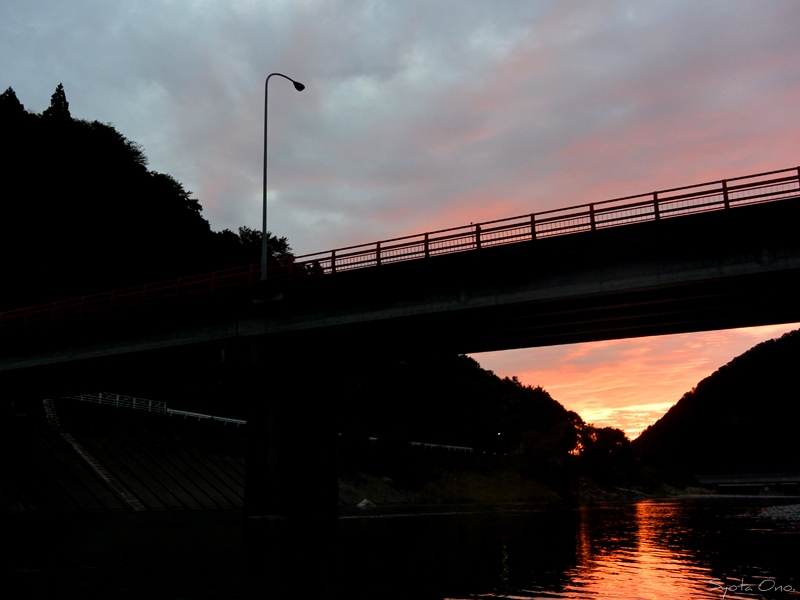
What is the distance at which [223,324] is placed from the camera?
41.8 m

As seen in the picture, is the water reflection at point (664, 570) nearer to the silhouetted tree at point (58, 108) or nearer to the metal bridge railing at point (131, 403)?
the metal bridge railing at point (131, 403)

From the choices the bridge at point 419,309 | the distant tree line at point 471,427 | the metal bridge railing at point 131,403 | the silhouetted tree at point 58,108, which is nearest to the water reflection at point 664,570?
the bridge at point 419,309

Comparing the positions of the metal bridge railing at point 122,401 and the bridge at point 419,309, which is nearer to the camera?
the bridge at point 419,309

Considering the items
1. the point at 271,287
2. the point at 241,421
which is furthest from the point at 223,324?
the point at 241,421

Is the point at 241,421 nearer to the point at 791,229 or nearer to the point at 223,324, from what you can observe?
the point at 223,324

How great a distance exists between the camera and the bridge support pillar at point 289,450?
35406mm

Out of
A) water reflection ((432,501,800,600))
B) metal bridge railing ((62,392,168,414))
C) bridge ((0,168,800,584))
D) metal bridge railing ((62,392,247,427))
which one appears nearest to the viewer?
water reflection ((432,501,800,600))

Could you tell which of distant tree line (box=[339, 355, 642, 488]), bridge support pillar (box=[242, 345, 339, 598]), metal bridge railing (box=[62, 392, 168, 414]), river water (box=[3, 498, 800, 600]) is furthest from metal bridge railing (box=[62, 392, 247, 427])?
river water (box=[3, 498, 800, 600])

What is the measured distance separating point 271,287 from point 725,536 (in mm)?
25221

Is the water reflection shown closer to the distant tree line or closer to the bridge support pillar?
the bridge support pillar
